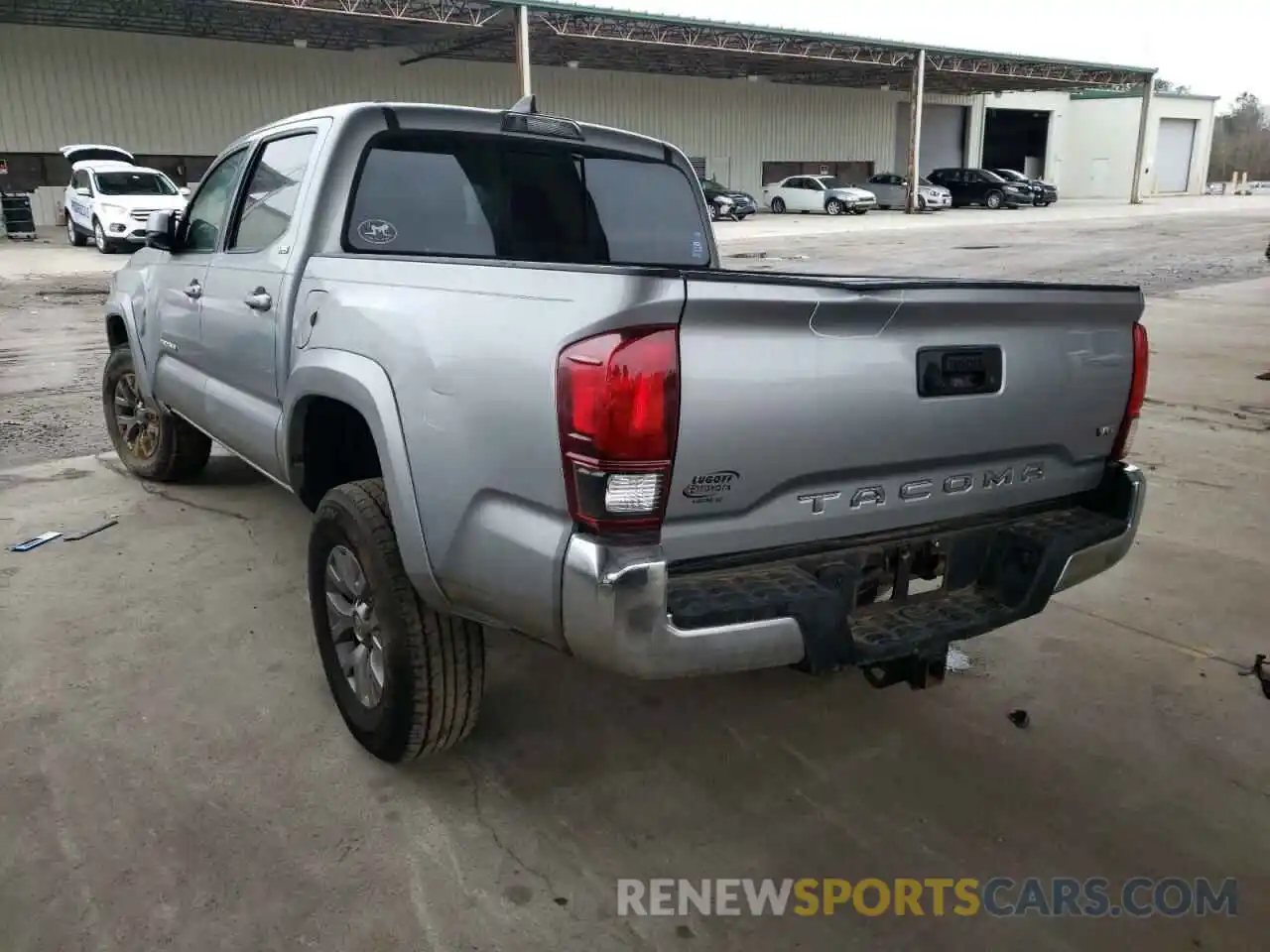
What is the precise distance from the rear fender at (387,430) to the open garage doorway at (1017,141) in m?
61.5

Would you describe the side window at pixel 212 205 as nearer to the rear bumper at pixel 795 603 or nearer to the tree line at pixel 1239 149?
the rear bumper at pixel 795 603

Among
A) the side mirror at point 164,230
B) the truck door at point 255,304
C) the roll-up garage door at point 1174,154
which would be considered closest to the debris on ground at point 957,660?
the truck door at point 255,304

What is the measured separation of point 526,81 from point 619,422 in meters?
30.9

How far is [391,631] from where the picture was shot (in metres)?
2.69

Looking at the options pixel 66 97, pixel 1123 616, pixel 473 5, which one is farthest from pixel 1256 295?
pixel 66 97

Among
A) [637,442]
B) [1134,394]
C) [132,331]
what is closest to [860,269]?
[132,331]

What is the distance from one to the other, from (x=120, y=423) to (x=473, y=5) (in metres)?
28.1

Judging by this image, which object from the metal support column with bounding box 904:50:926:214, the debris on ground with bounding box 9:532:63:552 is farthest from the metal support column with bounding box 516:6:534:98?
the debris on ground with bounding box 9:532:63:552

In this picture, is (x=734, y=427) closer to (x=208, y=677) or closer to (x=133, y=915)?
(x=133, y=915)

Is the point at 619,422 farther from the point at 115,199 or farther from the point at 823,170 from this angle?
the point at 823,170

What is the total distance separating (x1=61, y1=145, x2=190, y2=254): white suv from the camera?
68.4 feet

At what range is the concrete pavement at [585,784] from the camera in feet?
7.71

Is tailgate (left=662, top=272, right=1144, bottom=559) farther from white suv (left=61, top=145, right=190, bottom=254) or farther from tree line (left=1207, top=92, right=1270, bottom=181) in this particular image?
tree line (left=1207, top=92, right=1270, bottom=181)

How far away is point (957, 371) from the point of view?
2.48m
